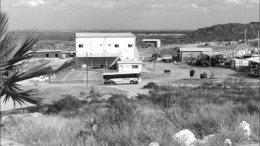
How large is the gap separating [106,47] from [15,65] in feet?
217

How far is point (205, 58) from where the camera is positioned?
7519 cm

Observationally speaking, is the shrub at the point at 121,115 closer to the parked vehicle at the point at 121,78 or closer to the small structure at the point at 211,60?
the parked vehicle at the point at 121,78

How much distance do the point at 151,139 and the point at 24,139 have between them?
2434mm

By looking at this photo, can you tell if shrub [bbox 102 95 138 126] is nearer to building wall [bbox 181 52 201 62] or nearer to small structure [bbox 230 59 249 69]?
small structure [bbox 230 59 249 69]

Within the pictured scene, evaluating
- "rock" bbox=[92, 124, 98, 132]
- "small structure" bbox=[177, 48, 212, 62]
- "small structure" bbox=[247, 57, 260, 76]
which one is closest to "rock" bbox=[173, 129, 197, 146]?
"rock" bbox=[92, 124, 98, 132]

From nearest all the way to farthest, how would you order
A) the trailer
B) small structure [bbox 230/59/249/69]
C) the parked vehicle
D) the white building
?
the parked vehicle < small structure [bbox 230/59/249/69] < the white building < the trailer

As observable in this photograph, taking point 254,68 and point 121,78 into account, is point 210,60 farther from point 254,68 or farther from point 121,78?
point 121,78

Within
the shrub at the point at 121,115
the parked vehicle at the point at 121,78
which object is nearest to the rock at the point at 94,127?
the shrub at the point at 121,115

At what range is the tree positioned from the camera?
247 inches

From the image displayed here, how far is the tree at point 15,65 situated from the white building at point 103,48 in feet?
208

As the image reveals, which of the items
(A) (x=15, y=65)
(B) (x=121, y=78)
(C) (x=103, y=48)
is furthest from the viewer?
(C) (x=103, y=48)

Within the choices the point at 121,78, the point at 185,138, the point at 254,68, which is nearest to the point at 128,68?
the point at 121,78

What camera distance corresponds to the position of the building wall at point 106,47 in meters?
71.3

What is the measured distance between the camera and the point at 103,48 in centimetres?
7256
